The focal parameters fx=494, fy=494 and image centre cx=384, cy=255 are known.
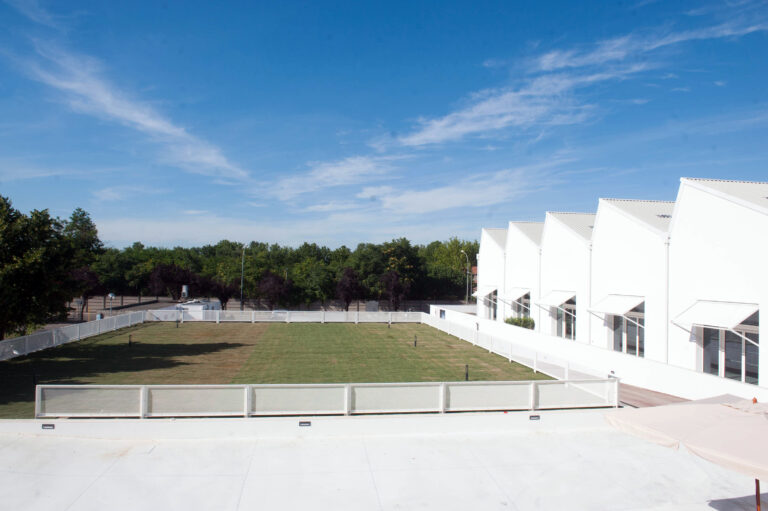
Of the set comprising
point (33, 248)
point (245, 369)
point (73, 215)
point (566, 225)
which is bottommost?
point (245, 369)

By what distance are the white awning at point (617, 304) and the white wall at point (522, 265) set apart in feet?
22.3

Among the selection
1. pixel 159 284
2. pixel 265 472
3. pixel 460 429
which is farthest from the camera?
pixel 159 284

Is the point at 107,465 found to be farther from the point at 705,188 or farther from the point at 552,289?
the point at 552,289

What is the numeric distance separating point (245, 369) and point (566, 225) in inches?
673

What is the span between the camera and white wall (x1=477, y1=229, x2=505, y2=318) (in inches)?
1348

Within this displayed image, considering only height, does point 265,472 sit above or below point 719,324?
below

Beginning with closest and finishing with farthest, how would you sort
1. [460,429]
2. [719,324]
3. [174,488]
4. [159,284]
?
[174,488] < [460,429] < [719,324] < [159,284]

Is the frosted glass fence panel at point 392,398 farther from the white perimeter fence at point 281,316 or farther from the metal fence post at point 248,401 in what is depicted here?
the white perimeter fence at point 281,316

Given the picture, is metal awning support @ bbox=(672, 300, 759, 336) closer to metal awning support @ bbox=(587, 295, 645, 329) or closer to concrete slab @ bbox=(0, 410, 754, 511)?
metal awning support @ bbox=(587, 295, 645, 329)

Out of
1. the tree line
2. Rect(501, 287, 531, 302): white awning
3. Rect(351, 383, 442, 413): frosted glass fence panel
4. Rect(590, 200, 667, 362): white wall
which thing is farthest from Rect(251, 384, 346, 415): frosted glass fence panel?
the tree line

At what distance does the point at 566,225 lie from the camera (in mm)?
25406

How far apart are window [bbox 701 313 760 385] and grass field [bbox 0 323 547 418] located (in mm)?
5565

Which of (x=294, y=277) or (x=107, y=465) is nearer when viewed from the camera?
(x=107, y=465)

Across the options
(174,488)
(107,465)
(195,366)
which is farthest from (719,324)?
(195,366)
